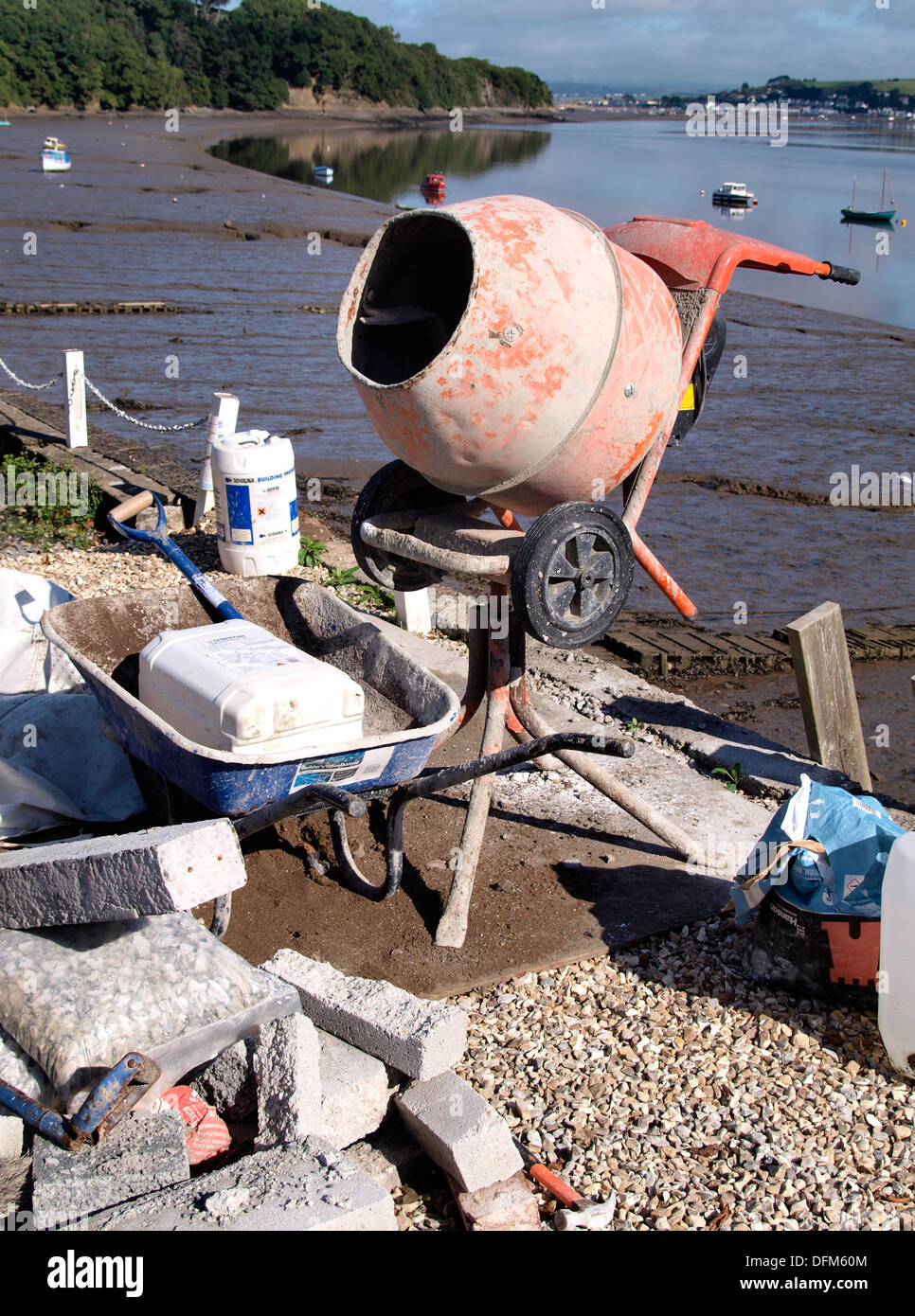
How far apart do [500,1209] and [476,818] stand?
1518mm

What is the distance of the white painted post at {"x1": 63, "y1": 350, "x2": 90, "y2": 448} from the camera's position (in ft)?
27.6

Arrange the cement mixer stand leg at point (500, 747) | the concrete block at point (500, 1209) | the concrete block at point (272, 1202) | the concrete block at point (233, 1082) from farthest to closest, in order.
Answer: the cement mixer stand leg at point (500, 747) → the concrete block at point (233, 1082) → the concrete block at point (500, 1209) → the concrete block at point (272, 1202)

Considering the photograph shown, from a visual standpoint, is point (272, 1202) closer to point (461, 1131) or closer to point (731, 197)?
point (461, 1131)

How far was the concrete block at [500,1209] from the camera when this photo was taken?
103 inches

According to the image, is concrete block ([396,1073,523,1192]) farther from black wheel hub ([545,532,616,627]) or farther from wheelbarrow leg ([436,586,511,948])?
black wheel hub ([545,532,616,627])

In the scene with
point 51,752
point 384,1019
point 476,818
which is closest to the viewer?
point 384,1019

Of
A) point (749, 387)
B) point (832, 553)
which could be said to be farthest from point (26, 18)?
point (832, 553)

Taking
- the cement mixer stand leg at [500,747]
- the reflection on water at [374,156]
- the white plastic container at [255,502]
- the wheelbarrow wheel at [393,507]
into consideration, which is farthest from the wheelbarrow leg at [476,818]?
the reflection on water at [374,156]

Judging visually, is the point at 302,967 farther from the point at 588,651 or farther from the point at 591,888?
the point at 588,651

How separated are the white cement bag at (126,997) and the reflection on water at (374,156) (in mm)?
33217

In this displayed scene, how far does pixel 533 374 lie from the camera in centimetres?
330

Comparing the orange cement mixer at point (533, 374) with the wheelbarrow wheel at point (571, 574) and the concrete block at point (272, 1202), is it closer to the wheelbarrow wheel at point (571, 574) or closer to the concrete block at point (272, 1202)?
the wheelbarrow wheel at point (571, 574)

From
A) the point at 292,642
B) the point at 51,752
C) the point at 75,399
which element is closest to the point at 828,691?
the point at 292,642
